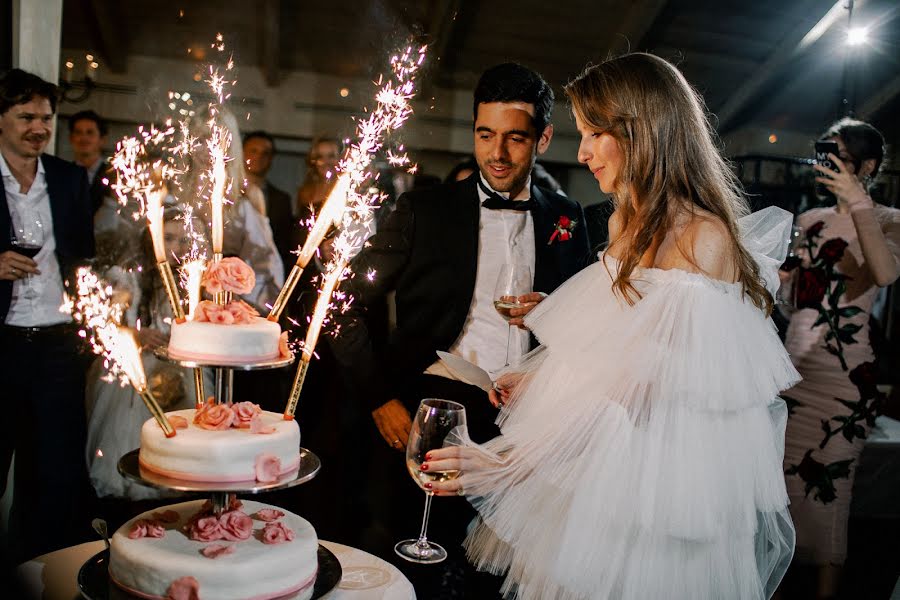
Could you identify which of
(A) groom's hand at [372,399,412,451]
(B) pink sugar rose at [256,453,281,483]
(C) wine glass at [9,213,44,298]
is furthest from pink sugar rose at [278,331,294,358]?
(C) wine glass at [9,213,44,298]

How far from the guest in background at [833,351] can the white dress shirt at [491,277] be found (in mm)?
1546

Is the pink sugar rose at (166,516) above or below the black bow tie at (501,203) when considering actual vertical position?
below

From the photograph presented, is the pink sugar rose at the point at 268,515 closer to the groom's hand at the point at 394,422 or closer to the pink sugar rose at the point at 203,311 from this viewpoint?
the pink sugar rose at the point at 203,311

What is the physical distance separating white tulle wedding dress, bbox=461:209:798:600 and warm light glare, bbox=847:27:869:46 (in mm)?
4135

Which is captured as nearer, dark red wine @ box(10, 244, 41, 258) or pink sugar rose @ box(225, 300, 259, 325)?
pink sugar rose @ box(225, 300, 259, 325)

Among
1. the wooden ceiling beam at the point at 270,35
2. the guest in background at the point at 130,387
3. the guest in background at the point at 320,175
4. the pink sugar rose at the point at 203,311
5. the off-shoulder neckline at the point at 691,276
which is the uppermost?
the wooden ceiling beam at the point at 270,35

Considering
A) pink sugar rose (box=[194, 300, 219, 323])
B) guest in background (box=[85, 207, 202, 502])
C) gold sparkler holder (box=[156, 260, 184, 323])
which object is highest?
gold sparkler holder (box=[156, 260, 184, 323])

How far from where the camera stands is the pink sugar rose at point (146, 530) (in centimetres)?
145

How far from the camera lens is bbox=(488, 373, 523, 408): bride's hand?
1.94 metres

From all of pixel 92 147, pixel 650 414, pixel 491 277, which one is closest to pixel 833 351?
pixel 491 277

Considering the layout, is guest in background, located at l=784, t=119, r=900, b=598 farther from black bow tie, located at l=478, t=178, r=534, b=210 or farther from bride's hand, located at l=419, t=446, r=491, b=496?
bride's hand, located at l=419, t=446, r=491, b=496

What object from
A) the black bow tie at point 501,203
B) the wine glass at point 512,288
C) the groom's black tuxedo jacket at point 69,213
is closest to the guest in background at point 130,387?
the groom's black tuxedo jacket at point 69,213

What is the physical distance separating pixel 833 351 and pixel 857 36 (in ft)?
8.21

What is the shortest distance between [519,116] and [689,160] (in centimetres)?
87
